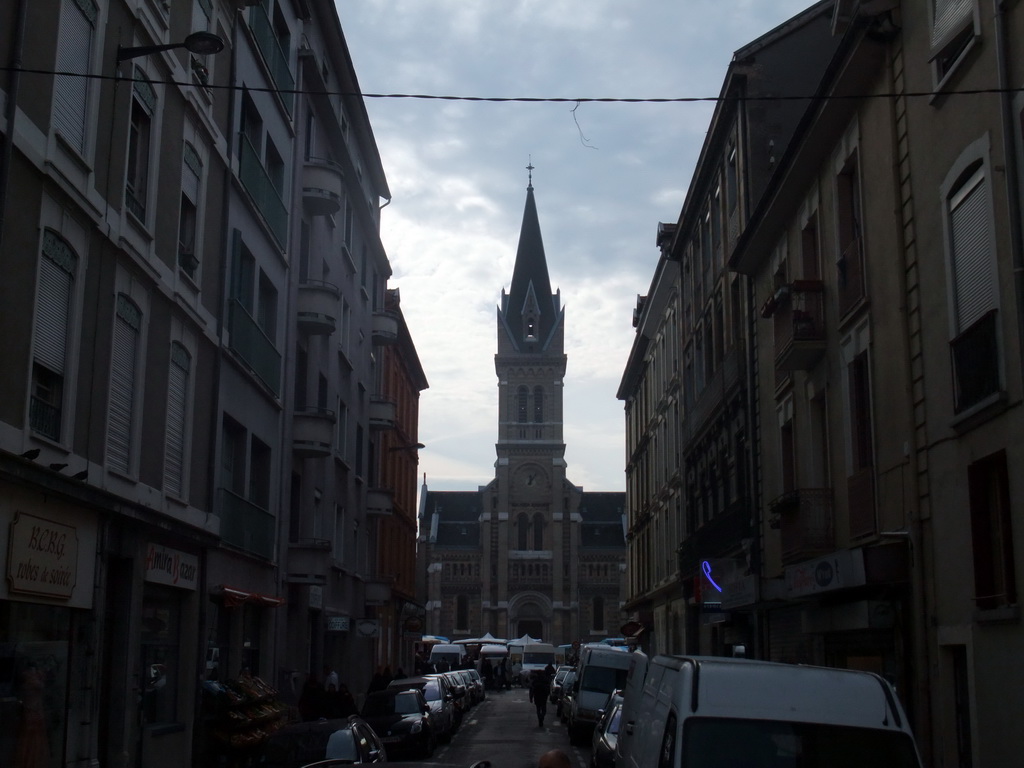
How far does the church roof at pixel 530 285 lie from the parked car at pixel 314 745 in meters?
107

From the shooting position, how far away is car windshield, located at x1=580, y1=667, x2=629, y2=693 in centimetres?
2953

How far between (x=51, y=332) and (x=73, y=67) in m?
3.00

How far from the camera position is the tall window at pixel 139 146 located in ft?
51.4

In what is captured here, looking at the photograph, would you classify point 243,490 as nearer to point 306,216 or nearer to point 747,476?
point 306,216

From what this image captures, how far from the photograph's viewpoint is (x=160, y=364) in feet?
55.4

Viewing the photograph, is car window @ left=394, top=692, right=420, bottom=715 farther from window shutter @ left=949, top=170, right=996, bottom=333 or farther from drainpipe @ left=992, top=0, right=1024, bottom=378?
drainpipe @ left=992, top=0, right=1024, bottom=378

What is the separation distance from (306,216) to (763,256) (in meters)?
10.6

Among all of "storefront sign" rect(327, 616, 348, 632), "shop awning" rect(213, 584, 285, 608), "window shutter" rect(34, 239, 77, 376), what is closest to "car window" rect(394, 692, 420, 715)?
"shop awning" rect(213, 584, 285, 608)

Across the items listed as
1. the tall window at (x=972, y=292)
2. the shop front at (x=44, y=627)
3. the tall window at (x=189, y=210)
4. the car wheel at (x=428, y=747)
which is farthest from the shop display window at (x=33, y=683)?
the car wheel at (x=428, y=747)

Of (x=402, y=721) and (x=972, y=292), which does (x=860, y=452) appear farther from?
(x=402, y=721)

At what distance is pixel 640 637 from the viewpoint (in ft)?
171

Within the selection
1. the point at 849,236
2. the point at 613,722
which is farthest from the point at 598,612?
the point at 849,236

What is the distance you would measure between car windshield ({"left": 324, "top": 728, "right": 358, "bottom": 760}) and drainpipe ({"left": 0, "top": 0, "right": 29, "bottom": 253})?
6.35 metres

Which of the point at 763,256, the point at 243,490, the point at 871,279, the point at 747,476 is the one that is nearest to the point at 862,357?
the point at 871,279
